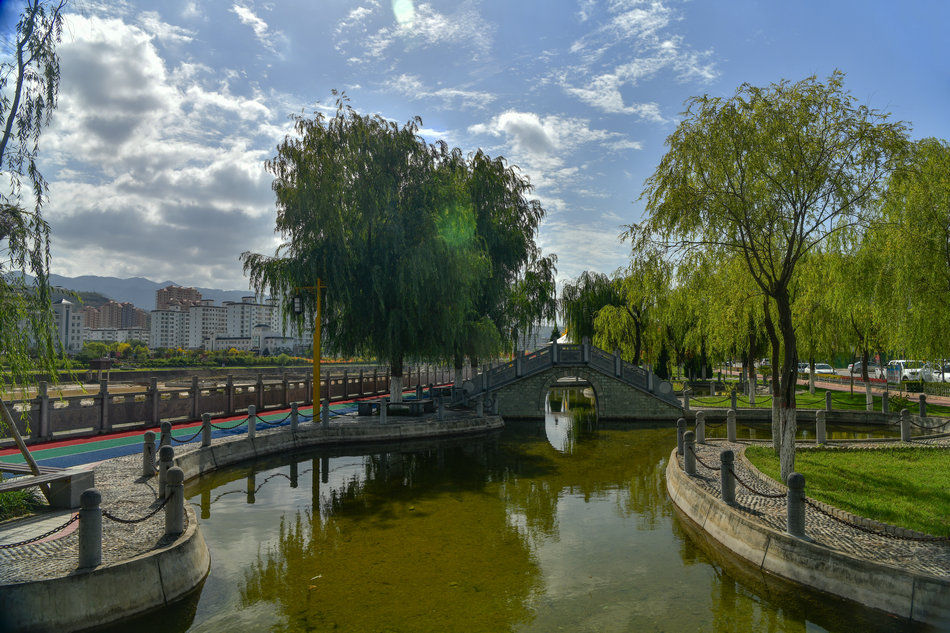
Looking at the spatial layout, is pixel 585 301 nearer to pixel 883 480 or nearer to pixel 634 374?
pixel 634 374

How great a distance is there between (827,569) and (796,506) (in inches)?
34.5

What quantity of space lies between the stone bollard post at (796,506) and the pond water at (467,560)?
77 cm

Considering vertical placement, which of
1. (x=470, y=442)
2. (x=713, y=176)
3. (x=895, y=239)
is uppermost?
(x=713, y=176)

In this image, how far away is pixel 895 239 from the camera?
12500mm

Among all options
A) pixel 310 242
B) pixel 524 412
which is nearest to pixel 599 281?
pixel 524 412

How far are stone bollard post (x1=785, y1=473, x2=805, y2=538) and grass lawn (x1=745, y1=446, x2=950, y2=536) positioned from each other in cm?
174

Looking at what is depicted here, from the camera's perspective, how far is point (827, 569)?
7.16 m

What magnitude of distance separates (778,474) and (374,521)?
28.4ft

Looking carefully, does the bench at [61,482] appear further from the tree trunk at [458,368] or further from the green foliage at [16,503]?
the tree trunk at [458,368]

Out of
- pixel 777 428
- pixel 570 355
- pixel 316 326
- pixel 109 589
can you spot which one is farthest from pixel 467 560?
pixel 570 355

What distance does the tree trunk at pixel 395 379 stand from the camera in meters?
22.2

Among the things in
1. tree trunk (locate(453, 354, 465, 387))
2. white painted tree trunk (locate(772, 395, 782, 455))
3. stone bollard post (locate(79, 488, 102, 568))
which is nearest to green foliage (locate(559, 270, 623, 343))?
tree trunk (locate(453, 354, 465, 387))

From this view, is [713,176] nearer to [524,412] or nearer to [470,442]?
[470,442]

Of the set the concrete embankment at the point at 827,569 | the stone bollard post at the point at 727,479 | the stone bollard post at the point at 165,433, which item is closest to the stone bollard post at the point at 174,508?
the stone bollard post at the point at 165,433
